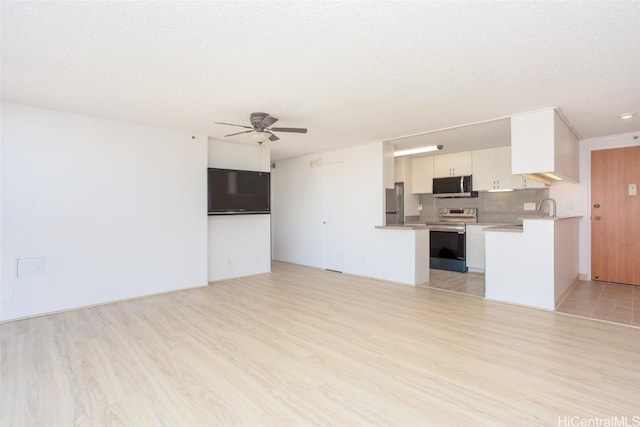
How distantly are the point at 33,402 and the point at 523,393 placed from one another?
3.16 meters

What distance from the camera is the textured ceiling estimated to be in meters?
1.89

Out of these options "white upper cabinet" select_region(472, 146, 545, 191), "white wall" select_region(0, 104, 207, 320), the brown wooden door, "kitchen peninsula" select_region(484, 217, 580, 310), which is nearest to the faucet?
"white upper cabinet" select_region(472, 146, 545, 191)

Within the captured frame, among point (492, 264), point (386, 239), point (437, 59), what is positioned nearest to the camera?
point (437, 59)

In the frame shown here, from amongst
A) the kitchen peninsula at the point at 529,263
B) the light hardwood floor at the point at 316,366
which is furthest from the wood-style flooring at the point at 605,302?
the light hardwood floor at the point at 316,366

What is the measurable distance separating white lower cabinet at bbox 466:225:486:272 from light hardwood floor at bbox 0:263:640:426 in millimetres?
2067

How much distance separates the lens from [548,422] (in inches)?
68.9

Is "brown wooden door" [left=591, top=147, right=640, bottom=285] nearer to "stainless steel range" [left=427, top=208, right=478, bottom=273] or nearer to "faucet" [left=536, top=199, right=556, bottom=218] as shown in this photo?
"faucet" [left=536, top=199, right=556, bottom=218]

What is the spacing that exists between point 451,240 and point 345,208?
2.21m

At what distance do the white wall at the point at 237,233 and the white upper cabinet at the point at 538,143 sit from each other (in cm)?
403

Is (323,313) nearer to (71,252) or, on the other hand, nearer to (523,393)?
(523,393)

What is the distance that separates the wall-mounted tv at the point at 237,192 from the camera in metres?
5.03

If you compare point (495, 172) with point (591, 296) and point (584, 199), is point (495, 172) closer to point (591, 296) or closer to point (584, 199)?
point (584, 199)

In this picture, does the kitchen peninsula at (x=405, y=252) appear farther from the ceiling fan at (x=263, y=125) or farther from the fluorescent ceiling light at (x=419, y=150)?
the ceiling fan at (x=263, y=125)

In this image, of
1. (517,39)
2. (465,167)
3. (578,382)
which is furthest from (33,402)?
(465,167)
